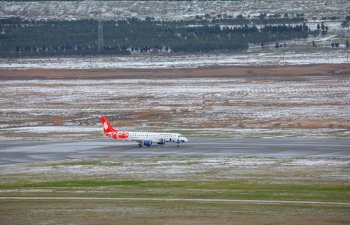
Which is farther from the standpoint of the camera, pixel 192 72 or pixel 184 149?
pixel 192 72

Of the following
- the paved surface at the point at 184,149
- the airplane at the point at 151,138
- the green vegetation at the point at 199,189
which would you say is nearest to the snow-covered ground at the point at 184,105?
the paved surface at the point at 184,149

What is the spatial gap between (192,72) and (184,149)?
7147 cm

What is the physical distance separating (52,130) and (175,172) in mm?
31764

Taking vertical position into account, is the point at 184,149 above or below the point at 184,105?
above

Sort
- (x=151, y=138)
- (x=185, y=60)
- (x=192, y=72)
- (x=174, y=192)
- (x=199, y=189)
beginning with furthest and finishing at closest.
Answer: (x=185, y=60), (x=192, y=72), (x=151, y=138), (x=199, y=189), (x=174, y=192)

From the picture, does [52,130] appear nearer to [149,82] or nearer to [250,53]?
[149,82]

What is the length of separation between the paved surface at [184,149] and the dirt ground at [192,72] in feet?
199

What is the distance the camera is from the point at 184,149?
7956 cm

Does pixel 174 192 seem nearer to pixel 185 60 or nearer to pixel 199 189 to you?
pixel 199 189

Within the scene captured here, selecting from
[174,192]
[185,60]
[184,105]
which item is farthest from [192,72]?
[174,192]

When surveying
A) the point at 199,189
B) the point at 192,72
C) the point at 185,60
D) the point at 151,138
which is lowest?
the point at 192,72

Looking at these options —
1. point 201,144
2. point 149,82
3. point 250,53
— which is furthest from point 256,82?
point 201,144

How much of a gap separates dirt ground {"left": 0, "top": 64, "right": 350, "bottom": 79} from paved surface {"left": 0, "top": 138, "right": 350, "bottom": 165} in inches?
2388

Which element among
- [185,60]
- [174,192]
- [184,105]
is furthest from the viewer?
[185,60]
